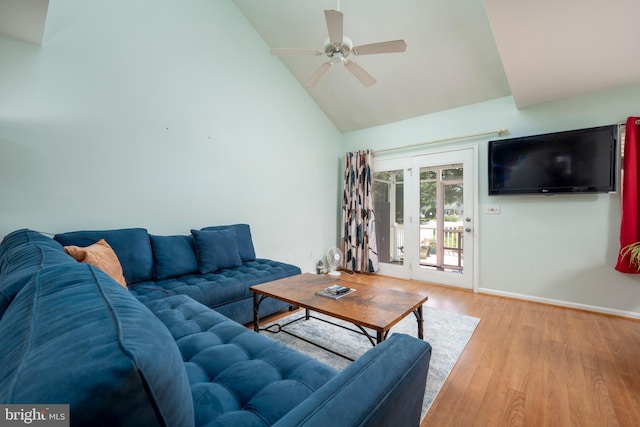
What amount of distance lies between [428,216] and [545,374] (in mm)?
2468

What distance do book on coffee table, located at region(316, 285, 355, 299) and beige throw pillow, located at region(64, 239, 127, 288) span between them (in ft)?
4.57

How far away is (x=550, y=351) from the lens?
209cm

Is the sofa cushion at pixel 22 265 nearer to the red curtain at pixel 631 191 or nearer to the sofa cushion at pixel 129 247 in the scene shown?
the sofa cushion at pixel 129 247

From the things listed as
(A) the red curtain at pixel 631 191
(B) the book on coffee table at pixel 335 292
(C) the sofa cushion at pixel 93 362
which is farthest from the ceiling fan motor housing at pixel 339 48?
(A) the red curtain at pixel 631 191

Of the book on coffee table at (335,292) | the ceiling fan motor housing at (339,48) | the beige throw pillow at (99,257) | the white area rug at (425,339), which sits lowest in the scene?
the white area rug at (425,339)

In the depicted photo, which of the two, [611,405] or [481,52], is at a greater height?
[481,52]

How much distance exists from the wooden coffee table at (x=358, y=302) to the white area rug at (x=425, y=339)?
0.84ft

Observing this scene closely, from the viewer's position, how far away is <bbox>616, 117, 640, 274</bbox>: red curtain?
2588 millimetres

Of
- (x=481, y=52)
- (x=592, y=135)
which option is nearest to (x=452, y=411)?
(x=592, y=135)

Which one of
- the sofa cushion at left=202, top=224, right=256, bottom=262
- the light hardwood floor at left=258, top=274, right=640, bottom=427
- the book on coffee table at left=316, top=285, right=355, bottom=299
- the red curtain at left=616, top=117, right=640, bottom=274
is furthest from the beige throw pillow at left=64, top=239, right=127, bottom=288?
the red curtain at left=616, top=117, right=640, bottom=274

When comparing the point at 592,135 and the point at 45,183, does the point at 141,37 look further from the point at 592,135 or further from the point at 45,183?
the point at 592,135

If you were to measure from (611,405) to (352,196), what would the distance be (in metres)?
3.68

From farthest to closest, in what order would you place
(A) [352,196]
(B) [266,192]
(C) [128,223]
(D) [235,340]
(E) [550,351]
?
(A) [352,196], (B) [266,192], (C) [128,223], (E) [550,351], (D) [235,340]

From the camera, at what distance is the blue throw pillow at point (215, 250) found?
105 inches
